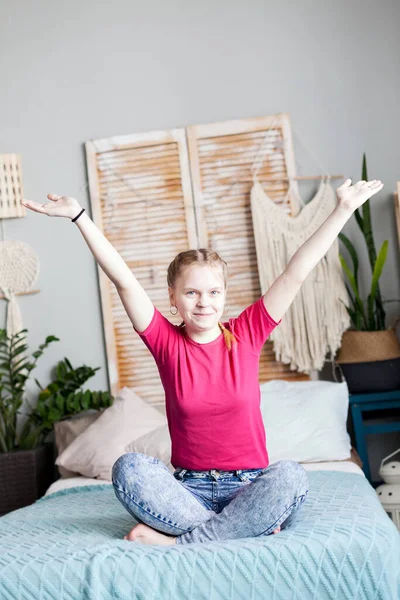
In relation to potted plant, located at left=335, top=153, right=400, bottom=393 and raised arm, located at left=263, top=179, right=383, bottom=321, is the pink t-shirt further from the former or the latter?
potted plant, located at left=335, top=153, right=400, bottom=393

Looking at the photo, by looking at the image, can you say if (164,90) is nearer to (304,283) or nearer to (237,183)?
(237,183)

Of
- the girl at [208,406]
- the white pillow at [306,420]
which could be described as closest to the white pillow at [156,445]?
the white pillow at [306,420]

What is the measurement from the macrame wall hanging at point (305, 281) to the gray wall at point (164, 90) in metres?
0.17

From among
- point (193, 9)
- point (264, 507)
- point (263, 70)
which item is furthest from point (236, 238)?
point (264, 507)

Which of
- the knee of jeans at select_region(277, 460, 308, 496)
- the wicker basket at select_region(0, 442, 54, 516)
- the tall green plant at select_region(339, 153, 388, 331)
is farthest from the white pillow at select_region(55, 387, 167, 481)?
the knee of jeans at select_region(277, 460, 308, 496)

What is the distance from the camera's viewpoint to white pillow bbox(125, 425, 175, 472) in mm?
2719

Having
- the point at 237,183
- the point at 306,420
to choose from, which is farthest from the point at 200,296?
the point at 237,183

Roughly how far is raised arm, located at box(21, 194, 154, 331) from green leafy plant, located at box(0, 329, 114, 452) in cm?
155

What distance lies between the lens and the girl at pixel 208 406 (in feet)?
5.66

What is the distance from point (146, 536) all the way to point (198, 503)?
15 centimetres

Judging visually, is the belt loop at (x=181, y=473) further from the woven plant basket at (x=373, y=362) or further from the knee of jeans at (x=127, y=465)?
the woven plant basket at (x=373, y=362)

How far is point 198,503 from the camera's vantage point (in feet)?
5.90

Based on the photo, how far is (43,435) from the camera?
3.51 m

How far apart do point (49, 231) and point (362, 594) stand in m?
2.47
